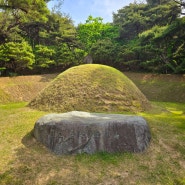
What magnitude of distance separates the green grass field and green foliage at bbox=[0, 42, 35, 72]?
43.3ft

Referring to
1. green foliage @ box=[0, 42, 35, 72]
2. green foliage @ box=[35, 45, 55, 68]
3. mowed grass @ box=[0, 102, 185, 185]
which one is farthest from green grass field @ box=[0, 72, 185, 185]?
green foliage @ box=[35, 45, 55, 68]

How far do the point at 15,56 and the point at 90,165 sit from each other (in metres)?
16.2

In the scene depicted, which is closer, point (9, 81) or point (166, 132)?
point (166, 132)

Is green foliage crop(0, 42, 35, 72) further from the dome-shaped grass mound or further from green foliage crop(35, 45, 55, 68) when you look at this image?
the dome-shaped grass mound

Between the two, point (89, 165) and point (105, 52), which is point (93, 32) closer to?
point (105, 52)

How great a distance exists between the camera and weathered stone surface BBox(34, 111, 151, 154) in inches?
265

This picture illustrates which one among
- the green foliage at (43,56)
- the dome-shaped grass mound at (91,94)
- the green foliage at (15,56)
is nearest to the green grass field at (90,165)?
the dome-shaped grass mound at (91,94)

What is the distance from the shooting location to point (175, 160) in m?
6.71

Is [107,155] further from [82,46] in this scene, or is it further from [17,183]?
[82,46]

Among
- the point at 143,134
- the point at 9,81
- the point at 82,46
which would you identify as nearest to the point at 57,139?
the point at 143,134

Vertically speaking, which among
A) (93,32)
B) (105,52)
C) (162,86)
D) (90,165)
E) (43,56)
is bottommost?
(90,165)

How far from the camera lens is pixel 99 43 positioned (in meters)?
25.8

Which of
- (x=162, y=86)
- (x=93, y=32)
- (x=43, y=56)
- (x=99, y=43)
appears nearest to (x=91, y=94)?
(x=162, y=86)

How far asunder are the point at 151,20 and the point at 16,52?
1639cm
